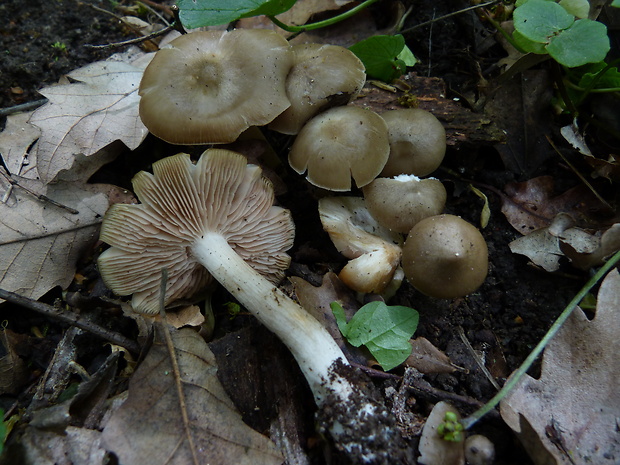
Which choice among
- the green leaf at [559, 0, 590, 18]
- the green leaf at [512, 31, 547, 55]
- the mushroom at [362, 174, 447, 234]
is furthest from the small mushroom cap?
the green leaf at [559, 0, 590, 18]

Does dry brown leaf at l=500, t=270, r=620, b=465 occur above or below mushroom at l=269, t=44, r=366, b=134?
below

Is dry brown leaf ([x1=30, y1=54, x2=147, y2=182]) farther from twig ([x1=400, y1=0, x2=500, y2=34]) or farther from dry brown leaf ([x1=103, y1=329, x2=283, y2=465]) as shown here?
twig ([x1=400, y1=0, x2=500, y2=34])

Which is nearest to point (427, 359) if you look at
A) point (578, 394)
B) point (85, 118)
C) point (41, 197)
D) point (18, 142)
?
point (578, 394)

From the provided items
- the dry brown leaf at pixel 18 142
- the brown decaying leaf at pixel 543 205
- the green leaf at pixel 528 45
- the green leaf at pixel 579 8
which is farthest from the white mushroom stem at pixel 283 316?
the green leaf at pixel 579 8

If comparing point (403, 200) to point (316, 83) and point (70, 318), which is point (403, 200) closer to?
point (316, 83)

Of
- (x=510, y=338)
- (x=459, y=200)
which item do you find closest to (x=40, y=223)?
(x=459, y=200)

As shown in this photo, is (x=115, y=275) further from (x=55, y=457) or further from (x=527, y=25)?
(x=527, y=25)
